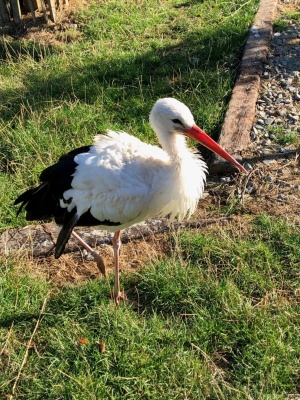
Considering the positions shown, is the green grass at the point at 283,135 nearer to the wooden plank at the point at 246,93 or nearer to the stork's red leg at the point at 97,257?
the wooden plank at the point at 246,93

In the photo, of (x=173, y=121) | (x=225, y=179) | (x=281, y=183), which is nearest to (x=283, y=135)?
(x=281, y=183)

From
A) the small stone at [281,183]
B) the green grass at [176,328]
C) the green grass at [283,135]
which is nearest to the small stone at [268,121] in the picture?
the green grass at [283,135]

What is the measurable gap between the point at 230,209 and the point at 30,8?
4.63 m

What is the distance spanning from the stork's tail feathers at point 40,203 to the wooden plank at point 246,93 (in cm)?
164

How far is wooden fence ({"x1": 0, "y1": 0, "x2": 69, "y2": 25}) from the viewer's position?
284 inches

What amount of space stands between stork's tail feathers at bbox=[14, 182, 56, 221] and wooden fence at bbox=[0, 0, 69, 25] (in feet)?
13.7

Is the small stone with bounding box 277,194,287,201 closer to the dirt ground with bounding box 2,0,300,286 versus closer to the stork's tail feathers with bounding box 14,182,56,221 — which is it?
the dirt ground with bounding box 2,0,300,286

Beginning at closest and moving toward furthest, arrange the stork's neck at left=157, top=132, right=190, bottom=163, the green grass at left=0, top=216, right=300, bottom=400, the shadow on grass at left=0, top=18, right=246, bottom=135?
the green grass at left=0, top=216, right=300, bottom=400, the stork's neck at left=157, top=132, right=190, bottom=163, the shadow on grass at left=0, top=18, right=246, bottom=135

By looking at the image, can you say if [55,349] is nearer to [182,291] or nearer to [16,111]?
[182,291]

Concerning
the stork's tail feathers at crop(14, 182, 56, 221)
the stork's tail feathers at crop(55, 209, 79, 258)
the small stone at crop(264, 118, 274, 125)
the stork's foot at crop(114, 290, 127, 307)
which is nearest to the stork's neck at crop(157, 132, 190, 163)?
the stork's tail feathers at crop(55, 209, 79, 258)

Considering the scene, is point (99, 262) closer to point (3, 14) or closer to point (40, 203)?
point (40, 203)

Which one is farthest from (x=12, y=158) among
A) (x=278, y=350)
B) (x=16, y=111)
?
(x=278, y=350)

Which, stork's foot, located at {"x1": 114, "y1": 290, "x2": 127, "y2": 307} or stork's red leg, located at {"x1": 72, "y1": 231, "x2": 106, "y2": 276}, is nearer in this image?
stork's foot, located at {"x1": 114, "y1": 290, "x2": 127, "y2": 307}

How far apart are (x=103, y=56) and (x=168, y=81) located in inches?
40.7
